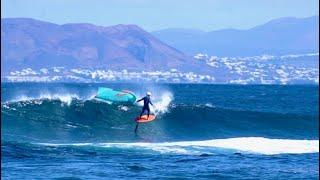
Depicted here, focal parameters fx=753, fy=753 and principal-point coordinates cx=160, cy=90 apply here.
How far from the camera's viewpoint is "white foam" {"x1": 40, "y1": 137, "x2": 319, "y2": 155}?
25.5 m

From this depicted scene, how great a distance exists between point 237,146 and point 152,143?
3155 millimetres

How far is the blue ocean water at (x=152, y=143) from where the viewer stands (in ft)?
63.5

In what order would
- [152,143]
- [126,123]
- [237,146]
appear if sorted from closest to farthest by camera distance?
[237,146]
[152,143]
[126,123]

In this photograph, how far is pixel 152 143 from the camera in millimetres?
28016

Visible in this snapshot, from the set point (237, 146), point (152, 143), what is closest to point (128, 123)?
point (152, 143)

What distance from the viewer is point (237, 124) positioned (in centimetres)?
3825

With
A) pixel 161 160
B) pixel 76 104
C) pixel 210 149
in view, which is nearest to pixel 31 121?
pixel 76 104

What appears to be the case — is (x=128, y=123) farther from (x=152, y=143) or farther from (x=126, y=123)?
(x=152, y=143)

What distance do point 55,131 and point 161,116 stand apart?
742 centimetres

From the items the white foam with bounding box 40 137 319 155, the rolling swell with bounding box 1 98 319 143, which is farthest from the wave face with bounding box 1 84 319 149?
the white foam with bounding box 40 137 319 155

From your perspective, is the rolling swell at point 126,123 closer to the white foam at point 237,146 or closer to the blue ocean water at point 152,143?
the blue ocean water at point 152,143

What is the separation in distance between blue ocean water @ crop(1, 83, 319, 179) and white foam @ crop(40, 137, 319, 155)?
1.3 inches

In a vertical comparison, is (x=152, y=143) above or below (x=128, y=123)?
below

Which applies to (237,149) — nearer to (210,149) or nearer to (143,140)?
(210,149)
